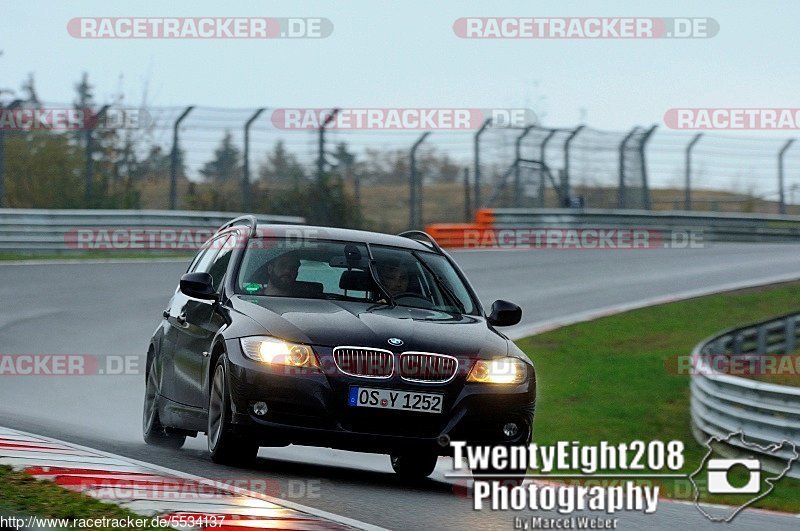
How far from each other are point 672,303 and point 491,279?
10.8ft

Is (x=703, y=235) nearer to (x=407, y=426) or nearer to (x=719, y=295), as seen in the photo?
(x=719, y=295)

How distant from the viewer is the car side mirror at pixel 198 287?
8.49 meters

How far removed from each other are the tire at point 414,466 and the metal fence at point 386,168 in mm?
18521

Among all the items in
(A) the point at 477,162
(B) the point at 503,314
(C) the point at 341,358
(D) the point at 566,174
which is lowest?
(C) the point at 341,358

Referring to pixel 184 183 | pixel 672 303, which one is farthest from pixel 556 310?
pixel 184 183

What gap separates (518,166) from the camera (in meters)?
30.4

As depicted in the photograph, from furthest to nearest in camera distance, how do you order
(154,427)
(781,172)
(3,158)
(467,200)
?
(781,172)
(467,200)
(3,158)
(154,427)

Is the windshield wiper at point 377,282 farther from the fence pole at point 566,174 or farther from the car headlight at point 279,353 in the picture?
the fence pole at point 566,174

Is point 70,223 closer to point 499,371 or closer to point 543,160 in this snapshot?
point 543,160

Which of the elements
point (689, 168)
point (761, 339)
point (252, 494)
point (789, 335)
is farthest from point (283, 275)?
point (689, 168)

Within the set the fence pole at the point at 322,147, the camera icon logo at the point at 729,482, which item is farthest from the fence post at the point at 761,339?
the fence pole at the point at 322,147

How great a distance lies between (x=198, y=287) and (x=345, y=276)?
888 mm

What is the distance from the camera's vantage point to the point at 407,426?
7.57 meters

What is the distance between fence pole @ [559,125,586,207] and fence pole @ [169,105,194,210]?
832 cm
